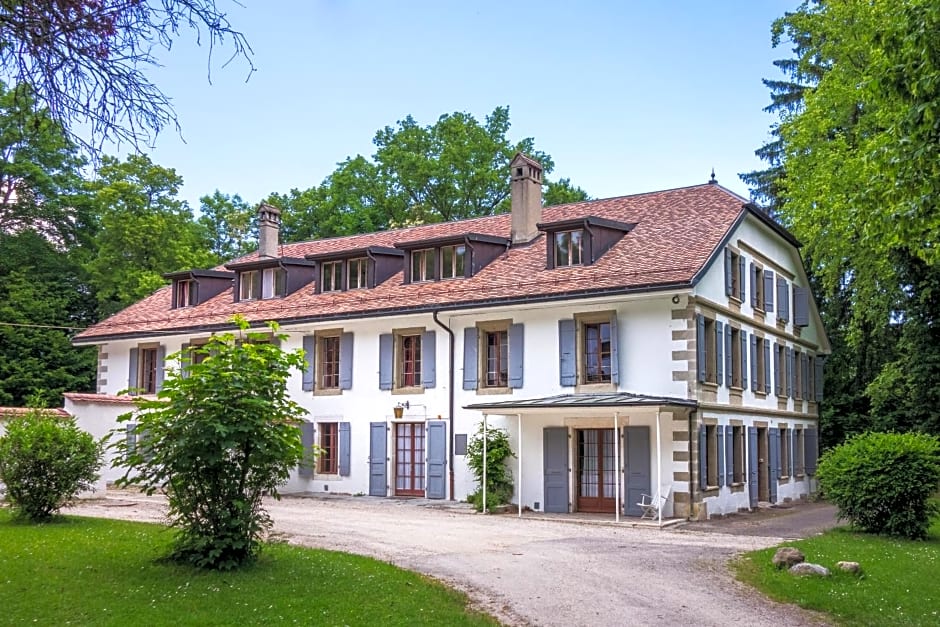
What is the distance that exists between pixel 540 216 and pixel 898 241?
1426 centimetres

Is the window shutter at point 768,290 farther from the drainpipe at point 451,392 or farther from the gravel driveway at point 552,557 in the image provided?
the drainpipe at point 451,392

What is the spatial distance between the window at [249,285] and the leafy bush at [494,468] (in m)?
9.64

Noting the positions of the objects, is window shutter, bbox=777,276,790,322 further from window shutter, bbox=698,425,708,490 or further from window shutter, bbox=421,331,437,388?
window shutter, bbox=421,331,437,388

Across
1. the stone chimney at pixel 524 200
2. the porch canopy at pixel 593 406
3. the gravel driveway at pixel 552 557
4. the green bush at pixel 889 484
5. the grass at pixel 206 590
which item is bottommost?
the gravel driveway at pixel 552 557

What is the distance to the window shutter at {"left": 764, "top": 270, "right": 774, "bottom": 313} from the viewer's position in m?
24.8

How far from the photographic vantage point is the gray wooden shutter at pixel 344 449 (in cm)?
2397

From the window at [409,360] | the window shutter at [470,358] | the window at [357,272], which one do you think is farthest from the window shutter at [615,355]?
the window at [357,272]

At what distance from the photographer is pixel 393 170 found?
41.4 m

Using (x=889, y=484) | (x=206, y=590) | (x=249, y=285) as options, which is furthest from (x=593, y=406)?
(x=249, y=285)

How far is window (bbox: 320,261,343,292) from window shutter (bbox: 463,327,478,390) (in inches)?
200

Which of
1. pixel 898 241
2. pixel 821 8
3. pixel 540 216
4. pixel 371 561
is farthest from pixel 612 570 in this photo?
pixel 821 8

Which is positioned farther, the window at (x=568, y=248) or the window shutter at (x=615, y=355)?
the window at (x=568, y=248)

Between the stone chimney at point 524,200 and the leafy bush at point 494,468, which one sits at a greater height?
the stone chimney at point 524,200

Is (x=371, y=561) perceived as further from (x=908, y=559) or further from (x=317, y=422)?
(x=317, y=422)
